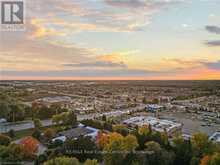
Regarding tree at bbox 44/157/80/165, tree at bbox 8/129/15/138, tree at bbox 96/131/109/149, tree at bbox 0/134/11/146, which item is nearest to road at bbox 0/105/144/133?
tree at bbox 8/129/15/138

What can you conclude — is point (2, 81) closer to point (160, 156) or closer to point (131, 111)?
point (131, 111)

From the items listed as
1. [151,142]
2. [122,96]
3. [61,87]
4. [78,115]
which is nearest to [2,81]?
[61,87]

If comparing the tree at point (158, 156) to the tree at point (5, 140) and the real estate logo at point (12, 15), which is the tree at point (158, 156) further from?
the real estate logo at point (12, 15)

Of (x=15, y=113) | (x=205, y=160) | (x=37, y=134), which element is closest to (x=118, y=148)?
(x=205, y=160)

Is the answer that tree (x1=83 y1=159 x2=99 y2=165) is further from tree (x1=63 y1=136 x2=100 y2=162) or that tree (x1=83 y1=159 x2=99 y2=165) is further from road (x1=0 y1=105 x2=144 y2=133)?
road (x1=0 y1=105 x2=144 y2=133)

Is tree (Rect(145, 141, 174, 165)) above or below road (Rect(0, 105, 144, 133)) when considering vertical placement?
below
